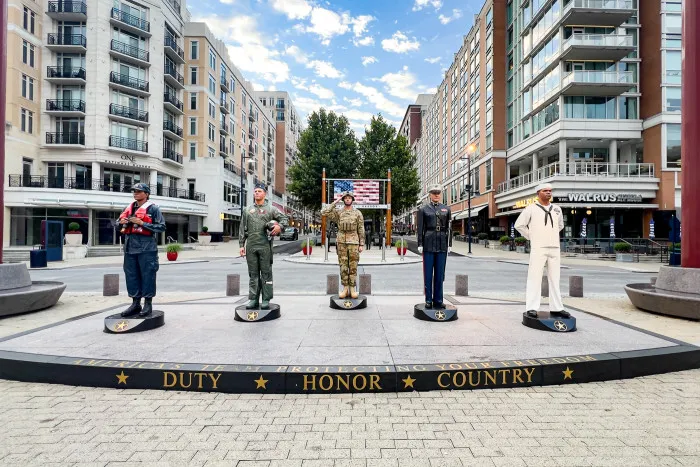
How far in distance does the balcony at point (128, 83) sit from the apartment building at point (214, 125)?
6335 mm

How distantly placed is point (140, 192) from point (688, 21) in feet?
35.9

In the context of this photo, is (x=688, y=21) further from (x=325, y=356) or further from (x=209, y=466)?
(x=209, y=466)

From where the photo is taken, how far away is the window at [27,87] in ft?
98.2

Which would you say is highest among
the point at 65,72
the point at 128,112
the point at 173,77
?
the point at 173,77

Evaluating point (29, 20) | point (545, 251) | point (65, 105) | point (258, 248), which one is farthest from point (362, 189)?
point (29, 20)

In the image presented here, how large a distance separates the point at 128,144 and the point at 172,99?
8.07m

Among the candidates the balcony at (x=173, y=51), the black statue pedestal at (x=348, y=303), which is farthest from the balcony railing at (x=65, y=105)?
the black statue pedestal at (x=348, y=303)

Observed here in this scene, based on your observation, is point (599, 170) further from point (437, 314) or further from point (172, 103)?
point (172, 103)

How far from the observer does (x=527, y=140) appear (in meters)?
34.0

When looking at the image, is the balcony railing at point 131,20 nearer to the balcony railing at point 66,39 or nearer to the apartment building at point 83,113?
the apartment building at point 83,113

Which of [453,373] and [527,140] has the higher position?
[527,140]

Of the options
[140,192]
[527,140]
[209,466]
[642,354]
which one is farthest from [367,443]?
[527,140]

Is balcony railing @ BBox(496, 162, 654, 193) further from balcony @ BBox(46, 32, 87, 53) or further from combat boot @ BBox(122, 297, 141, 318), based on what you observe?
balcony @ BBox(46, 32, 87, 53)

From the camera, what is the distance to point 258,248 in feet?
20.9
